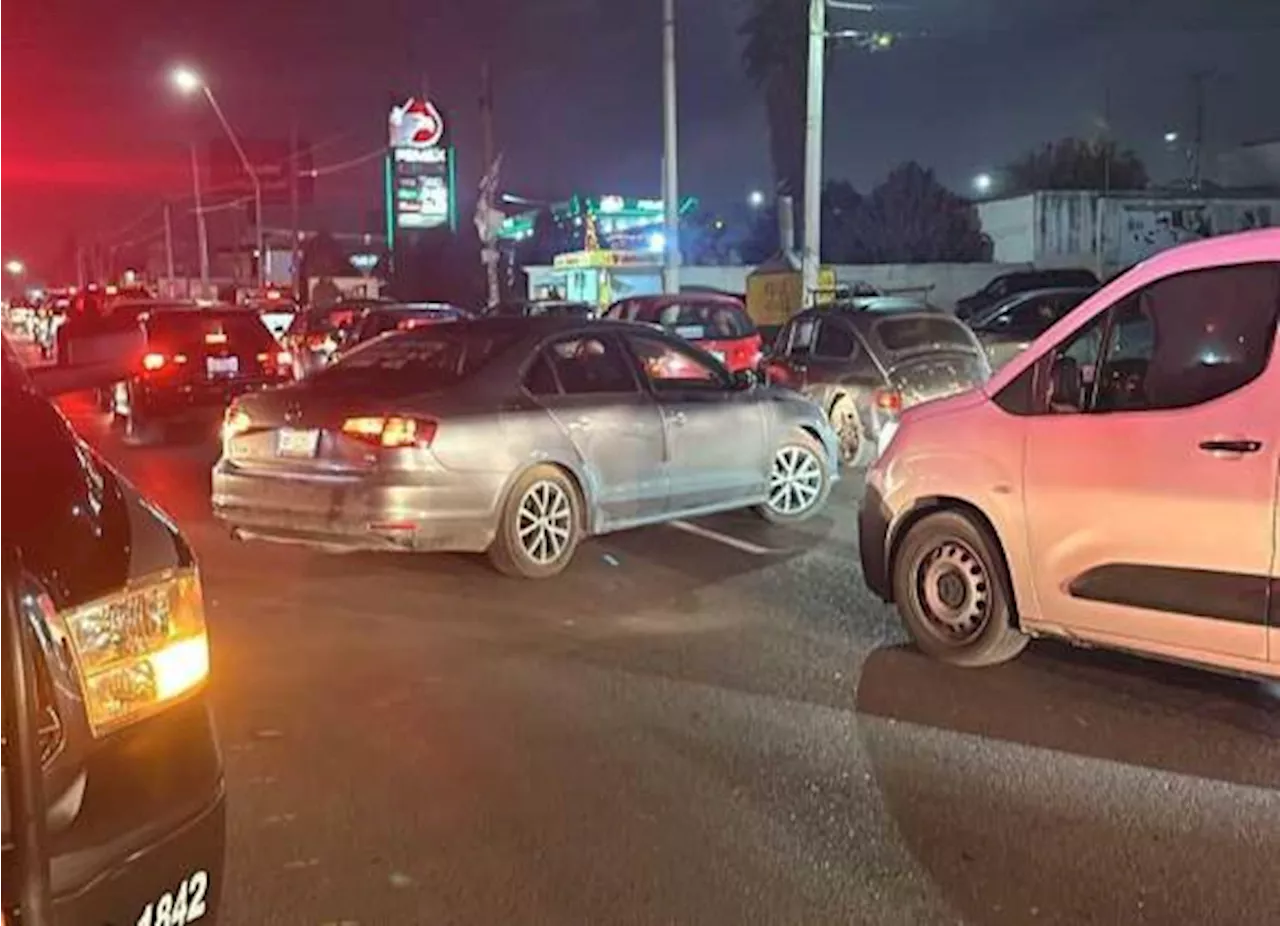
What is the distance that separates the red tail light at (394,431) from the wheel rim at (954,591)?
3.04 m

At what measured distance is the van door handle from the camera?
536cm

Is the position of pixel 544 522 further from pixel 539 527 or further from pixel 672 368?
pixel 672 368

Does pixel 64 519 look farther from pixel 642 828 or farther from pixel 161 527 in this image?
pixel 642 828

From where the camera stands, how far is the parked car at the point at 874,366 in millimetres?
13531

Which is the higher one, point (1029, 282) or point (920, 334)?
point (1029, 282)

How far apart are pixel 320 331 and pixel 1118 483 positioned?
19594mm

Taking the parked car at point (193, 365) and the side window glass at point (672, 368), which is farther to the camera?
the parked car at point (193, 365)

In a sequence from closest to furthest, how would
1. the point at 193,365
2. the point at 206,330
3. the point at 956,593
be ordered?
the point at 956,593, the point at 193,365, the point at 206,330

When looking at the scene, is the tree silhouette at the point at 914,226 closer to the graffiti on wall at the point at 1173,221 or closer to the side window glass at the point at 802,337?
the graffiti on wall at the point at 1173,221

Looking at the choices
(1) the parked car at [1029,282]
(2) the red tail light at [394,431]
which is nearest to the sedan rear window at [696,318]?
(2) the red tail light at [394,431]

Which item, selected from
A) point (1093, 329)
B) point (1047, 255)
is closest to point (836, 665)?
point (1093, 329)

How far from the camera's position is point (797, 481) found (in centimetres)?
1077

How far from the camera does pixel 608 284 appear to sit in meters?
38.8

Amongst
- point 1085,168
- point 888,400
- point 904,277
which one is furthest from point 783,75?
point 888,400
